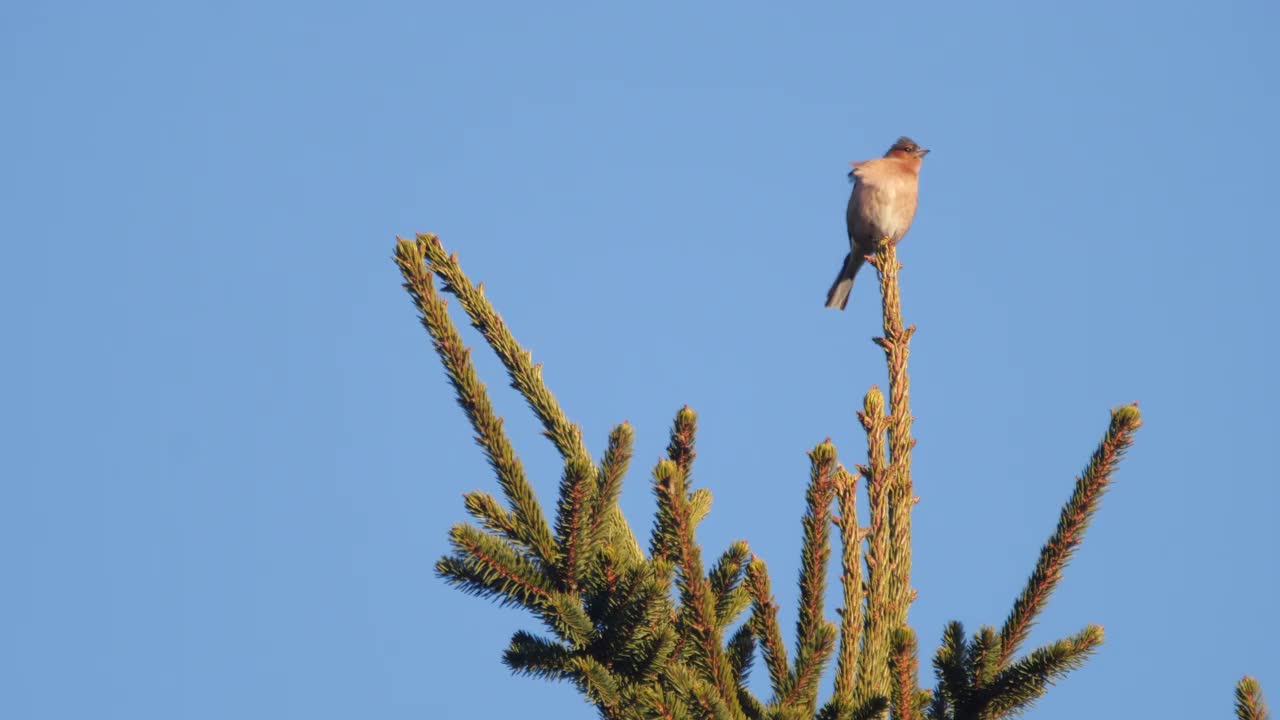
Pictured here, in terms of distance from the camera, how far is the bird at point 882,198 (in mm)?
11406

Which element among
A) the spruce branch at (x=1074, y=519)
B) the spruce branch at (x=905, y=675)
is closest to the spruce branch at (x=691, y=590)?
the spruce branch at (x=905, y=675)

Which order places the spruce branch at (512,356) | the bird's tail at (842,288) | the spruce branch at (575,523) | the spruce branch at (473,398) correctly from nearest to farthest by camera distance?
the spruce branch at (575,523) → the spruce branch at (473,398) → the spruce branch at (512,356) → the bird's tail at (842,288)

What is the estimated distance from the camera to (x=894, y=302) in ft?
15.0

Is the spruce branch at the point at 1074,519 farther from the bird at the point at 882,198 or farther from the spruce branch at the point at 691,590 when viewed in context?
the bird at the point at 882,198

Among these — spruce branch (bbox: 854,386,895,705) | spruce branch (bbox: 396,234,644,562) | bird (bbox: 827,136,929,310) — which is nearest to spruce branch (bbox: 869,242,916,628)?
spruce branch (bbox: 854,386,895,705)

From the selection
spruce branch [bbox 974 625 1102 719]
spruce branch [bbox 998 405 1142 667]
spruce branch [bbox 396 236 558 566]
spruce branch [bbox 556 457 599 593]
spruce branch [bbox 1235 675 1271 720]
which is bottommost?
spruce branch [bbox 1235 675 1271 720]

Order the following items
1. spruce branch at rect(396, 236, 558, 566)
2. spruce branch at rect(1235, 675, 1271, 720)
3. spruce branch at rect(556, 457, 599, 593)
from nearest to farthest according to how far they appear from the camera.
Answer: spruce branch at rect(1235, 675, 1271, 720)
spruce branch at rect(556, 457, 599, 593)
spruce branch at rect(396, 236, 558, 566)

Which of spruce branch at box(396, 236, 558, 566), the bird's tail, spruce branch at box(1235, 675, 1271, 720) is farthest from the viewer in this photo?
the bird's tail

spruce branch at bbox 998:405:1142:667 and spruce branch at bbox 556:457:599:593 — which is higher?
spruce branch at bbox 556:457:599:593

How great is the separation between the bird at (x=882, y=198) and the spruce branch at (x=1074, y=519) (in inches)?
317

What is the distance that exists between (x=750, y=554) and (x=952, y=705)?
0.63m

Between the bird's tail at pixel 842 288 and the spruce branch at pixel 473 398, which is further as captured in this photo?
the bird's tail at pixel 842 288

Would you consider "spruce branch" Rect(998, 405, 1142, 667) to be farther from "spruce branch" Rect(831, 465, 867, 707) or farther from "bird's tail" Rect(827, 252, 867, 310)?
"bird's tail" Rect(827, 252, 867, 310)

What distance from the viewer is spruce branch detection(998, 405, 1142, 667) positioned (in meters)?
3.12
